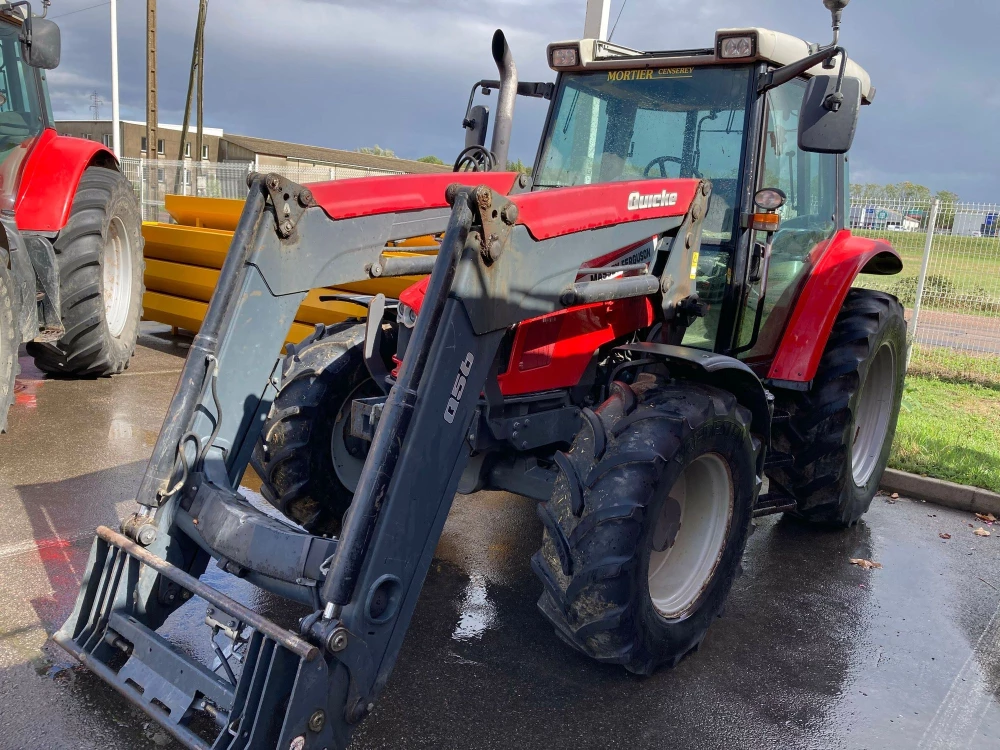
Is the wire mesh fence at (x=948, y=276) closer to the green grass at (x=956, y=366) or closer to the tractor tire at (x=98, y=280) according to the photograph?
the green grass at (x=956, y=366)

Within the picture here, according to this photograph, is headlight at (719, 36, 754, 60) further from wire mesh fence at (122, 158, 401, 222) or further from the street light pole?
the street light pole

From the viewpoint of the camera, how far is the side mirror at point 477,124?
15.9ft

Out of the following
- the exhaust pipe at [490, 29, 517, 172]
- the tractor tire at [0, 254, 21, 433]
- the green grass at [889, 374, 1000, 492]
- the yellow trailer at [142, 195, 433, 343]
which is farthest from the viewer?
the yellow trailer at [142, 195, 433, 343]

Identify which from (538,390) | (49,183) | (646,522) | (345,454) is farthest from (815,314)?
(49,183)

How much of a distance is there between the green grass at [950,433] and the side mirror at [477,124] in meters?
3.65

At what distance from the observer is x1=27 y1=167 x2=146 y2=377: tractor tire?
6.85 meters

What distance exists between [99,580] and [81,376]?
16.7ft

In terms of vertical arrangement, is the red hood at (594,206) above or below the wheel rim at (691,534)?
above

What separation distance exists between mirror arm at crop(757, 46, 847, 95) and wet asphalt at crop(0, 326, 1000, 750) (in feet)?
7.73

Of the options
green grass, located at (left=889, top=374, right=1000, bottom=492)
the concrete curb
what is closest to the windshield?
the concrete curb

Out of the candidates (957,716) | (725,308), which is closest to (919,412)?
(725,308)

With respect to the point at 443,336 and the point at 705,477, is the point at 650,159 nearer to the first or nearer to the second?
the point at 705,477

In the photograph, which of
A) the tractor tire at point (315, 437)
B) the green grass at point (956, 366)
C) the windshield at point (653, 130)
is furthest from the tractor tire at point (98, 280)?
the green grass at point (956, 366)

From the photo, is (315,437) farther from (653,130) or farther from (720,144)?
(720,144)
